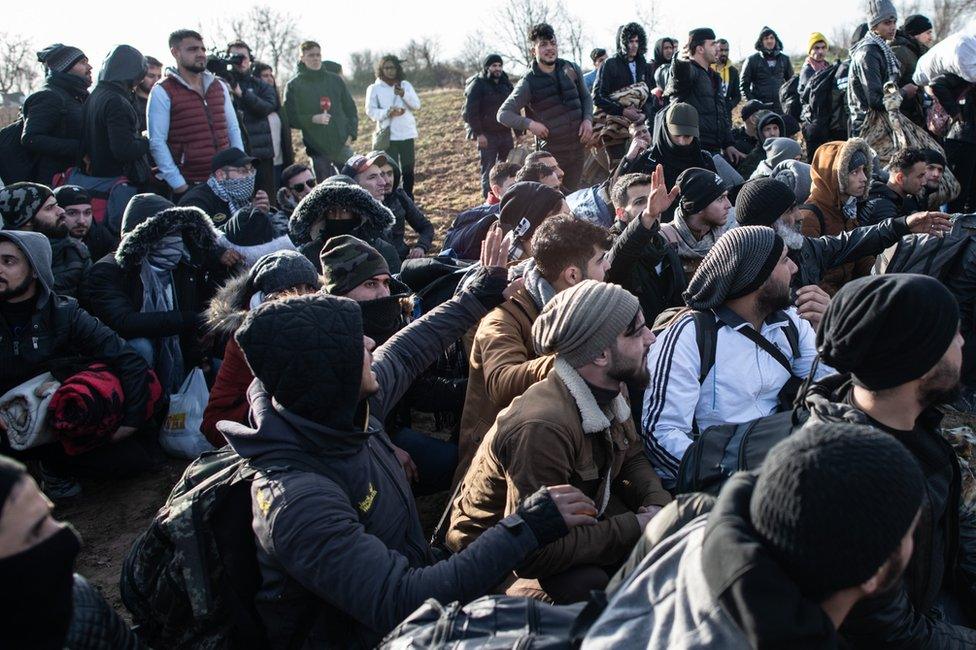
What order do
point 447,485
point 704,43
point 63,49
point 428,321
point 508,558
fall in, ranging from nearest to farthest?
point 508,558
point 428,321
point 447,485
point 63,49
point 704,43

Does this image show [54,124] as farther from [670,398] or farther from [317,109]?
[670,398]

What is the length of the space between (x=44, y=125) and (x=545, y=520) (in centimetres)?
667

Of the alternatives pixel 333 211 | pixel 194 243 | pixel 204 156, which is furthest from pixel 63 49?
pixel 333 211

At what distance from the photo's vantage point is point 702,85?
8.27m

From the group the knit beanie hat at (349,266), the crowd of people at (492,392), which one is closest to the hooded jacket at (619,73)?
the crowd of people at (492,392)

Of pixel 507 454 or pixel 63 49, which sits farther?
pixel 63 49

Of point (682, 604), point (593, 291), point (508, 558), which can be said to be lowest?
point (508, 558)

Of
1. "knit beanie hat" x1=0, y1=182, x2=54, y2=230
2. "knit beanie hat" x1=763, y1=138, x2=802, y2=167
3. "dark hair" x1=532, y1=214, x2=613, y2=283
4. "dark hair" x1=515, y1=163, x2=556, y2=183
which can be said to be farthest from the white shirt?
"dark hair" x1=532, y1=214, x2=613, y2=283

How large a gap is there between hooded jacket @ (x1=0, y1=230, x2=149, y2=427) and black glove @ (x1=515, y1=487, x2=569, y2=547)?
11.3 ft

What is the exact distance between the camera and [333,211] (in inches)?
225

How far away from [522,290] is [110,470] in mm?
2856

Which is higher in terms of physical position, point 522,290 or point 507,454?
point 522,290

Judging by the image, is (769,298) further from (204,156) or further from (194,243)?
(204,156)

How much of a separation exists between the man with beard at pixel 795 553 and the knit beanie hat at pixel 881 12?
861 cm
